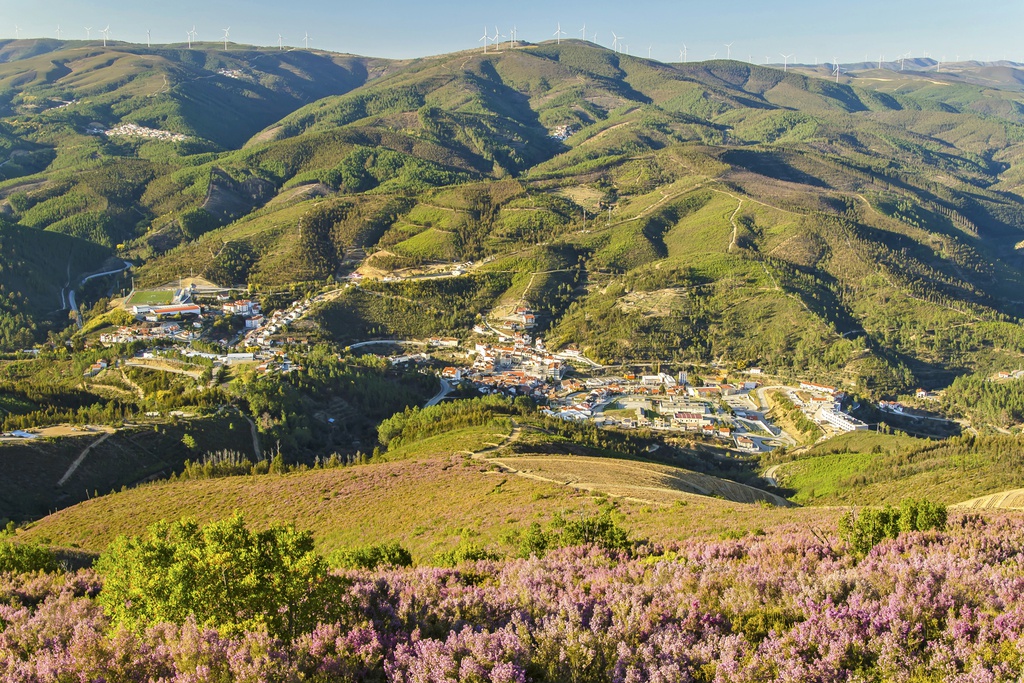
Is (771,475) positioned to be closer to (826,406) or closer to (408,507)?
(826,406)

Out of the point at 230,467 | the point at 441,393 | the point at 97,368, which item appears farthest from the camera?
the point at 441,393

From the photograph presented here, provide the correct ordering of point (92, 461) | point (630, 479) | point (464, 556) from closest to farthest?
point (464, 556) < point (630, 479) < point (92, 461)

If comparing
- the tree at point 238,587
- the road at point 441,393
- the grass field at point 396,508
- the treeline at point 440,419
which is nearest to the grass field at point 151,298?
the road at point 441,393

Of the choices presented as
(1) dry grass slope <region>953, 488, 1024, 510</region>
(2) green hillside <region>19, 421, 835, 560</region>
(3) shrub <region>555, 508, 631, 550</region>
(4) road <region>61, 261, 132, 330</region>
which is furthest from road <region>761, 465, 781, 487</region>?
(4) road <region>61, 261, 132, 330</region>

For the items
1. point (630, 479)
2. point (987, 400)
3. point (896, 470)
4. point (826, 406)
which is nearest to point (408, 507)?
point (630, 479)

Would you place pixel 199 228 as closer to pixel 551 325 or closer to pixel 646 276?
pixel 551 325

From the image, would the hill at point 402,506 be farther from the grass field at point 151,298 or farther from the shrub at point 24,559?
the grass field at point 151,298

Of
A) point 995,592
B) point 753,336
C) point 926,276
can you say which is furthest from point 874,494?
point 926,276
